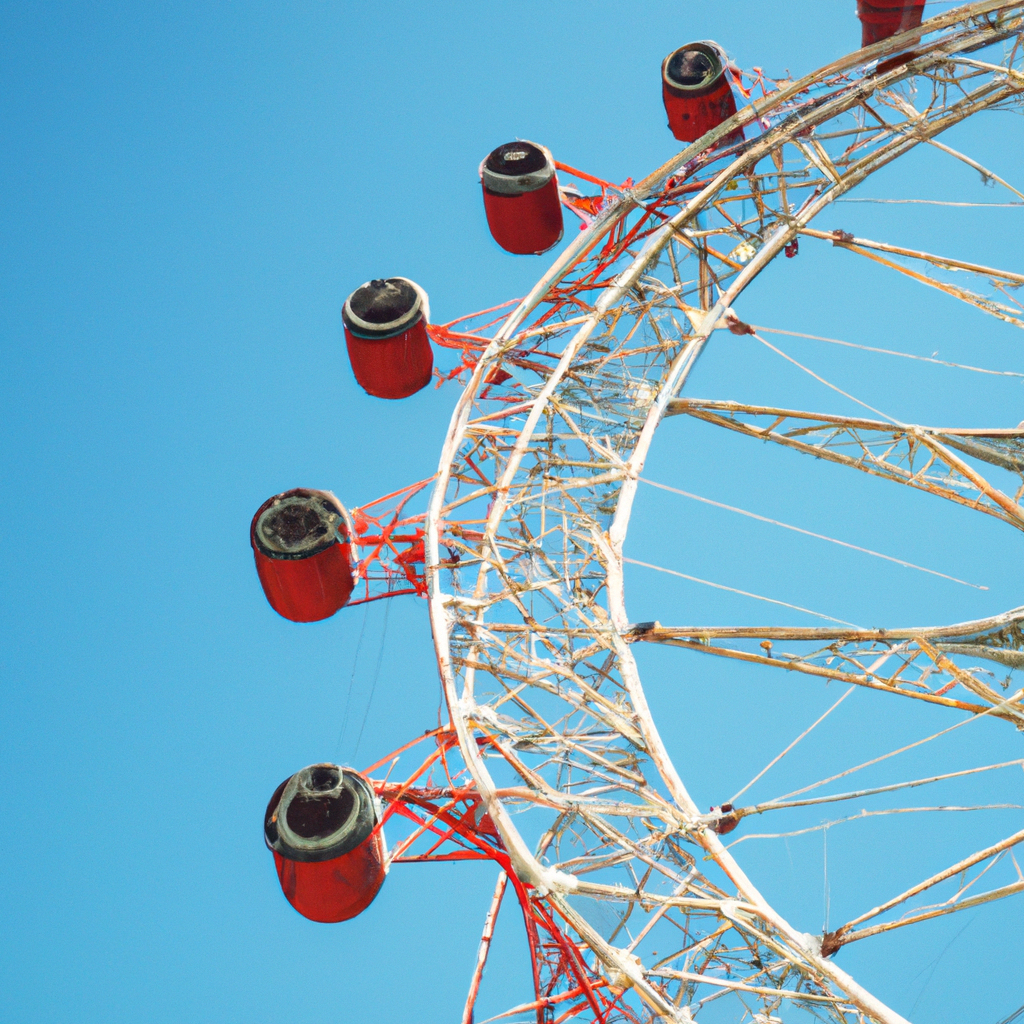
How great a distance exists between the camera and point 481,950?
61.3ft

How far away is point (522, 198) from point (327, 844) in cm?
1168

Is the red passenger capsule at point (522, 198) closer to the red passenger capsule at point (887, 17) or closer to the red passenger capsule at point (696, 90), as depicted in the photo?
the red passenger capsule at point (696, 90)

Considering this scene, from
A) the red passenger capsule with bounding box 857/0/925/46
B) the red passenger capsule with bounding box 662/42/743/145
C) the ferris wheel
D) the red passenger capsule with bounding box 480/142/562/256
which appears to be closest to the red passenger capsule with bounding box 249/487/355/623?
the ferris wheel

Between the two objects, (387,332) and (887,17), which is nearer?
(887,17)

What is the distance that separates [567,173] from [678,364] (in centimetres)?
484

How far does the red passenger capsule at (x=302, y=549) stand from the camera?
18.8 m

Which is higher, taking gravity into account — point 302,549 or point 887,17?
point 887,17

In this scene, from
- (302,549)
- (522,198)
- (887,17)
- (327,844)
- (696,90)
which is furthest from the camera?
(696,90)

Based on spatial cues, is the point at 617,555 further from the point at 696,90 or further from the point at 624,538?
the point at 696,90

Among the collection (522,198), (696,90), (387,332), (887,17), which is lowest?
(387,332)

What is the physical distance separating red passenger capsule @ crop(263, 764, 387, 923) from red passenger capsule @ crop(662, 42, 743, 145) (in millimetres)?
14196

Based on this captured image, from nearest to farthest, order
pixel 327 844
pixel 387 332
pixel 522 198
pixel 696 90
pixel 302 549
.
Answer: pixel 327 844 < pixel 302 549 < pixel 387 332 < pixel 522 198 < pixel 696 90

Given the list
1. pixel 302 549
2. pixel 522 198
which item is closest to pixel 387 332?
pixel 522 198

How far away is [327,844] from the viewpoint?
15938mm
